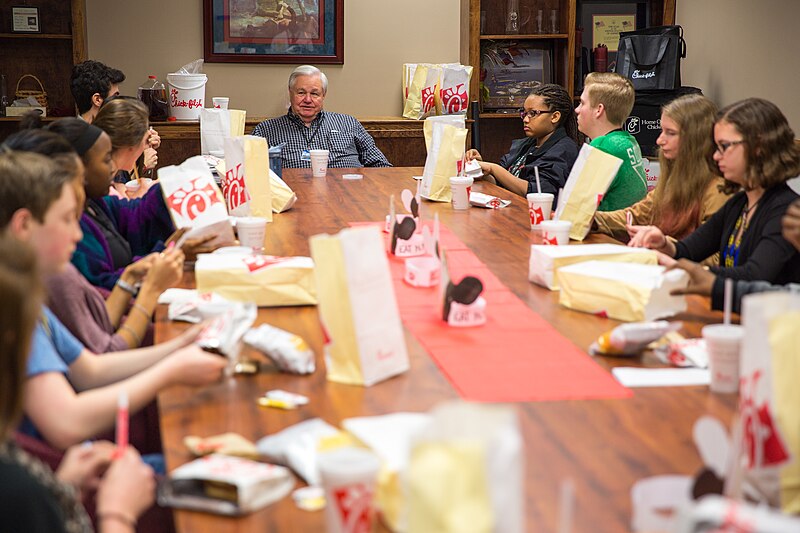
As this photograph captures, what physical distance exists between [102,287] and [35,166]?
1.08 m

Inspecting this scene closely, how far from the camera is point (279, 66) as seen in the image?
6.62m

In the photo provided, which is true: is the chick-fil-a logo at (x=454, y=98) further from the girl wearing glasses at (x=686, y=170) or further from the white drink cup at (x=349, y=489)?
the white drink cup at (x=349, y=489)

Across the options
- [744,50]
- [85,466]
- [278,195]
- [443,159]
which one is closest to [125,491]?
[85,466]

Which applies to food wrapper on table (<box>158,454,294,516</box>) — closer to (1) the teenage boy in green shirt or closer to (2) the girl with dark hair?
(2) the girl with dark hair

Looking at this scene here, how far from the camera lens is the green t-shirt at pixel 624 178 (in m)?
3.92

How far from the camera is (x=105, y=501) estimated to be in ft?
4.48

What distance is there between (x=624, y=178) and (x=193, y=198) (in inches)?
71.3

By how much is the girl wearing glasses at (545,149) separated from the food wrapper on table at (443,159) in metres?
0.58

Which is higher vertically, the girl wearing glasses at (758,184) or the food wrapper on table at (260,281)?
the girl wearing glasses at (758,184)

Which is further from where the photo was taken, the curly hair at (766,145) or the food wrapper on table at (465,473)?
the curly hair at (766,145)

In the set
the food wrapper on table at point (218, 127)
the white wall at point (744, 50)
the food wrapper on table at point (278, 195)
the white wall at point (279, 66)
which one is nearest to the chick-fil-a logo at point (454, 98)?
the white wall at point (279, 66)

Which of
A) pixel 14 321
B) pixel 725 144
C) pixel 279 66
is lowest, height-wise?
pixel 14 321

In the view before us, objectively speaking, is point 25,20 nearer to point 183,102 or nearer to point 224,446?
point 183,102

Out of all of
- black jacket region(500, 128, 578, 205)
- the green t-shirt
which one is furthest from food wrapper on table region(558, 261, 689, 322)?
black jacket region(500, 128, 578, 205)
